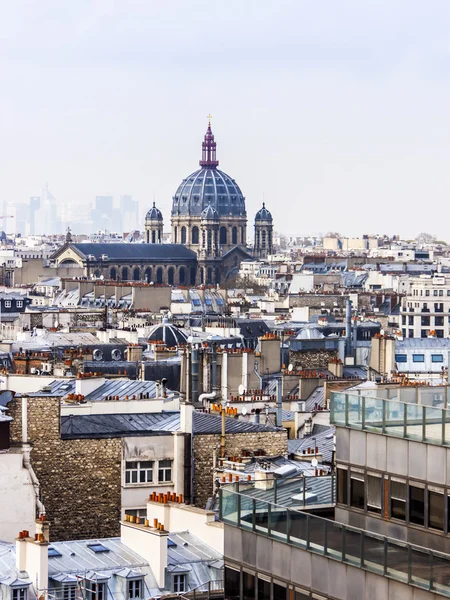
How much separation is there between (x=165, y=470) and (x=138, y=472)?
2.08 feet

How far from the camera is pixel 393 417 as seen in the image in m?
20.8

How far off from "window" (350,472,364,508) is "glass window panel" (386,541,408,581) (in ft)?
4.29

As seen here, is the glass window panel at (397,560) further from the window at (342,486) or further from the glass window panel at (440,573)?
the window at (342,486)

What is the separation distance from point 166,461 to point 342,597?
13.4 meters

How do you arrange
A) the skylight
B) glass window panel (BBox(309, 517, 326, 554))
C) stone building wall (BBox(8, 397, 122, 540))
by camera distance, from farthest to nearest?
stone building wall (BBox(8, 397, 122, 540)) < the skylight < glass window panel (BBox(309, 517, 326, 554))

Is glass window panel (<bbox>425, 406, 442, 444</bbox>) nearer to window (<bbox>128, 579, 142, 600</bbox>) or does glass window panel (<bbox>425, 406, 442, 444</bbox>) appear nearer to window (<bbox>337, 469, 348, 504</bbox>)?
window (<bbox>337, 469, 348, 504</bbox>)

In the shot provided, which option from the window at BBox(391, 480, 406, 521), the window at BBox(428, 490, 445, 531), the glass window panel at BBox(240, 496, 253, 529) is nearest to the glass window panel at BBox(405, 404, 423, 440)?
the window at BBox(391, 480, 406, 521)

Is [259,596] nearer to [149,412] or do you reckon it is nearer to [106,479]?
[106,479]

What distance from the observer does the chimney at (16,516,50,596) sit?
85.6 feet

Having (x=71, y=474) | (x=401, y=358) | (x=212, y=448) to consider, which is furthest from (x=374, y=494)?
(x=401, y=358)

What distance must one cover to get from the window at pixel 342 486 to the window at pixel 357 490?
0.36ft

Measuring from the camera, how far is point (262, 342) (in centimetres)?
5912

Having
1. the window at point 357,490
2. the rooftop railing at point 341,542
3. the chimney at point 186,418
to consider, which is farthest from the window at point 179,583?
the chimney at point 186,418

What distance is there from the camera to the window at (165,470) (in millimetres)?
33125
